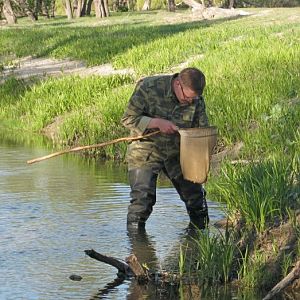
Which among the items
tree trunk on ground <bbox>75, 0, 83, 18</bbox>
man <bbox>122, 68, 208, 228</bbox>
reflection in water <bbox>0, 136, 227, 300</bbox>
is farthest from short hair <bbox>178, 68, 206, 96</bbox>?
tree trunk on ground <bbox>75, 0, 83, 18</bbox>

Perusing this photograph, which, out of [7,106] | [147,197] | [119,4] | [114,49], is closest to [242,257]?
[147,197]

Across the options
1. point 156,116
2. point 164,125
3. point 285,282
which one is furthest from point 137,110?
point 285,282

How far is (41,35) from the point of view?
37.6m

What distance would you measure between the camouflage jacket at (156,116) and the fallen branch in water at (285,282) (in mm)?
2361

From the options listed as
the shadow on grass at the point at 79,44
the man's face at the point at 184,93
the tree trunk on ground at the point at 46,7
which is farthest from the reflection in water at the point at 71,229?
the tree trunk on ground at the point at 46,7

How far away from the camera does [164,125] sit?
880 cm

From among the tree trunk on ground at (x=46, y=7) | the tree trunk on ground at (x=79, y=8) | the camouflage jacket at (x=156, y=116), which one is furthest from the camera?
the tree trunk on ground at (x=46, y=7)

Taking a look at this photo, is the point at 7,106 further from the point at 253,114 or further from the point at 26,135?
the point at 253,114

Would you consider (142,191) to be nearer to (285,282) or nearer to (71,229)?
(71,229)

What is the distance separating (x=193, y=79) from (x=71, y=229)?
1.98 meters

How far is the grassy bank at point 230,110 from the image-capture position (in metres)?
8.07

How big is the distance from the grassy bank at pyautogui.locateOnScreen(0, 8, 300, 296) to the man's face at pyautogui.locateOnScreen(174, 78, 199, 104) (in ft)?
2.40

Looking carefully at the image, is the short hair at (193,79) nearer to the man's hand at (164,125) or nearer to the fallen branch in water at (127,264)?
the man's hand at (164,125)

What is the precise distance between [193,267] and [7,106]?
13136 mm
